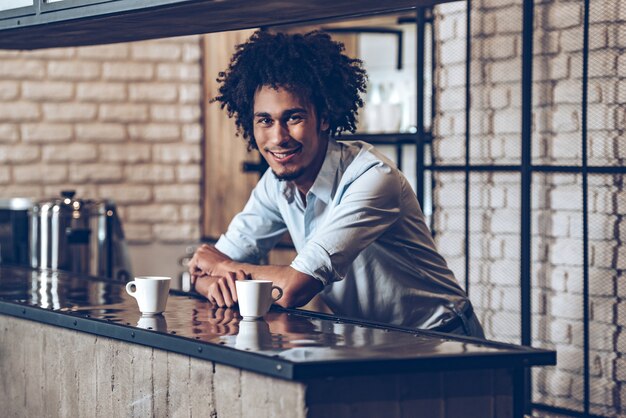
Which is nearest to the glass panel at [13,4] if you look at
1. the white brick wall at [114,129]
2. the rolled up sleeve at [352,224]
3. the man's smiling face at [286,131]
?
the man's smiling face at [286,131]

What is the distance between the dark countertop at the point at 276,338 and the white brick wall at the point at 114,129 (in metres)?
2.48

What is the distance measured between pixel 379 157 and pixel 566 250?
1.28 metres

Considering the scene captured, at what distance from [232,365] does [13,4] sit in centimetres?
165

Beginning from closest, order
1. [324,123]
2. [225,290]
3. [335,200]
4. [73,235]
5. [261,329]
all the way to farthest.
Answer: [261,329] → [225,290] → [335,200] → [324,123] → [73,235]

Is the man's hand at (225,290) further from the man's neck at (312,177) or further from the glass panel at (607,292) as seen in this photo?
the glass panel at (607,292)

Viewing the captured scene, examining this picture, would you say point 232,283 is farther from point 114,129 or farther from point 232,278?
point 114,129

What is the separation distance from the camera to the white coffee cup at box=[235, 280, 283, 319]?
233 centimetres

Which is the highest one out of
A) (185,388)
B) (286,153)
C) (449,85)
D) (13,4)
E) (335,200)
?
(13,4)

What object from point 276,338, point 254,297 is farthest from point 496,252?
point 276,338

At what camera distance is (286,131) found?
9.09ft

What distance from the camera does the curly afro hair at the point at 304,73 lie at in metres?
2.79

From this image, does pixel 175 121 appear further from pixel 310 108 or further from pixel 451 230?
pixel 310 108

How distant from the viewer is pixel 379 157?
8.98 feet

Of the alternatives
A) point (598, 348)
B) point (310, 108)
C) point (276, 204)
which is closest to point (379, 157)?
point (310, 108)
